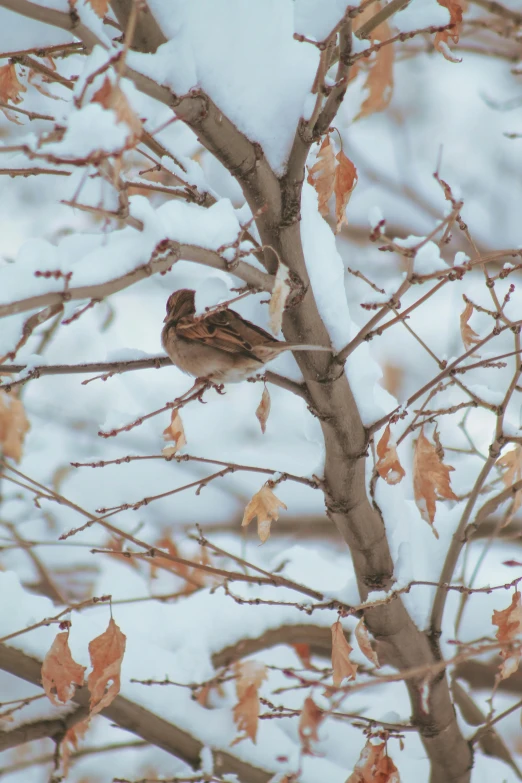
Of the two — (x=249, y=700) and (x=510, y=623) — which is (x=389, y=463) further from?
(x=249, y=700)

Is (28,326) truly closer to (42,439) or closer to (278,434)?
(42,439)

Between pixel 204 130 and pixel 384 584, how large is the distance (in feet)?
5.33

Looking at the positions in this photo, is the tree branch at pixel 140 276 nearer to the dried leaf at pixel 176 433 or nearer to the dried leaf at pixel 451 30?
the dried leaf at pixel 176 433

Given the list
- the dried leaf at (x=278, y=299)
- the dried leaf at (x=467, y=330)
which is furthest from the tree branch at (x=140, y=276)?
the dried leaf at (x=467, y=330)

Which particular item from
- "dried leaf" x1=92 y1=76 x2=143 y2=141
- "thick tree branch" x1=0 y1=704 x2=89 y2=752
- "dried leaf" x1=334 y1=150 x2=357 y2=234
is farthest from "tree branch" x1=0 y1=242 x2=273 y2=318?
"thick tree branch" x1=0 y1=704 x2=89 y2=752

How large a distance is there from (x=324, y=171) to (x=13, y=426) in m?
2.29

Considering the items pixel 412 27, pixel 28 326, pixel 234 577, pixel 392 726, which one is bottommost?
pixel 392 726

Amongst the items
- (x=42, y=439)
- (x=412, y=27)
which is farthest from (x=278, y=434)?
(x=412, y=27)

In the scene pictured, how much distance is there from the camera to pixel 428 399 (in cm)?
219

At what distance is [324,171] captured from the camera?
200 cm

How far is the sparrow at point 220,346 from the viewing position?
234 centimetres

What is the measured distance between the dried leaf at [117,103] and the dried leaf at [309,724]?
1367 mm

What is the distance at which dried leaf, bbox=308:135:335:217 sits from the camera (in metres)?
1.98

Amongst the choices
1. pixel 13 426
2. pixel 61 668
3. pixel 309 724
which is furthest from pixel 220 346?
pixel 13 426
